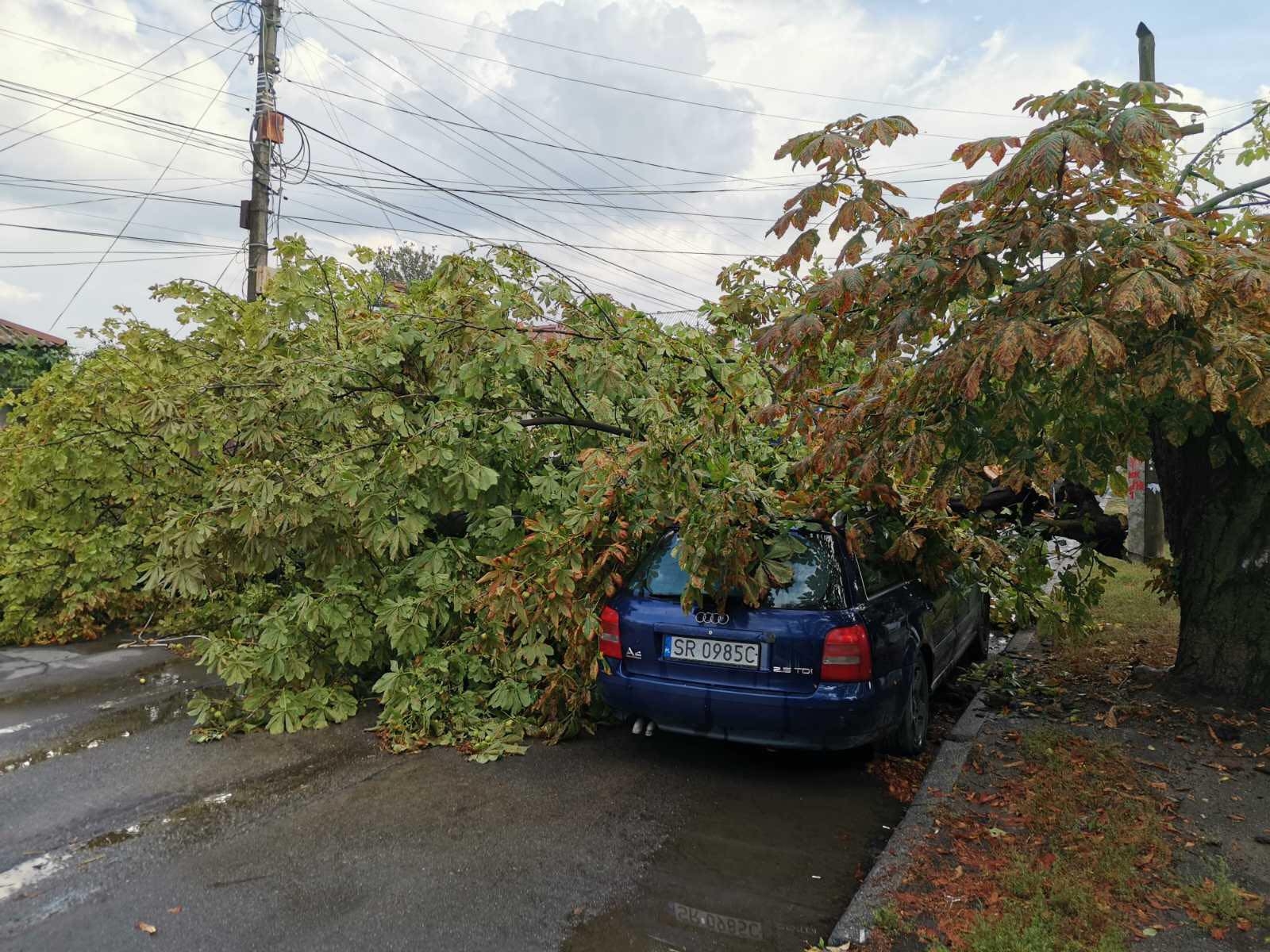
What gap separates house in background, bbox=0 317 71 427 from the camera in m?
15.2

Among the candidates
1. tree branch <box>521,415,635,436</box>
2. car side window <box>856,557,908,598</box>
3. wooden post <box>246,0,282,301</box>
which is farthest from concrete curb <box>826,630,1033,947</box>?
wooden post <box>246,0,282,301</box>

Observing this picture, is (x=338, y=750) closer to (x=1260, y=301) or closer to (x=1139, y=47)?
(x=1260, y=301)

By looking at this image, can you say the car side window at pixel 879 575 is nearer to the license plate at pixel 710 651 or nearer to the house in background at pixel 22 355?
the license plate at pixel 710 651

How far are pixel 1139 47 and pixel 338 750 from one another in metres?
11.7

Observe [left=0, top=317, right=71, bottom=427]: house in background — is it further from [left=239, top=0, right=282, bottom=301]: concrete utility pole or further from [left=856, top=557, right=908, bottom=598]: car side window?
[left=856, top=557, right=908, bottom=598]: car side window

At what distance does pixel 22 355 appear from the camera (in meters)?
16.7

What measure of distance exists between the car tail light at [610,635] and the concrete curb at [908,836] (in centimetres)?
176

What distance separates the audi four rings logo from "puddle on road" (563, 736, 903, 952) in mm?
972

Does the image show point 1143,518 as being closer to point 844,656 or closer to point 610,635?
point 844,656

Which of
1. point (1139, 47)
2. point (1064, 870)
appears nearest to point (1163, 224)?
point (1064, 870)

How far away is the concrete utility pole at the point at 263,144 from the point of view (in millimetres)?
13297

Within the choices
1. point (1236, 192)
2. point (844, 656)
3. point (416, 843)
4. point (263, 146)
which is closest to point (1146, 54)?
point (1236, 192)

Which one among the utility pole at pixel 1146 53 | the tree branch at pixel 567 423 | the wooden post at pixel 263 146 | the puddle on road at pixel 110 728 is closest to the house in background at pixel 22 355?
the wooden post at pixel 263 146

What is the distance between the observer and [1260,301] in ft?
12.9
